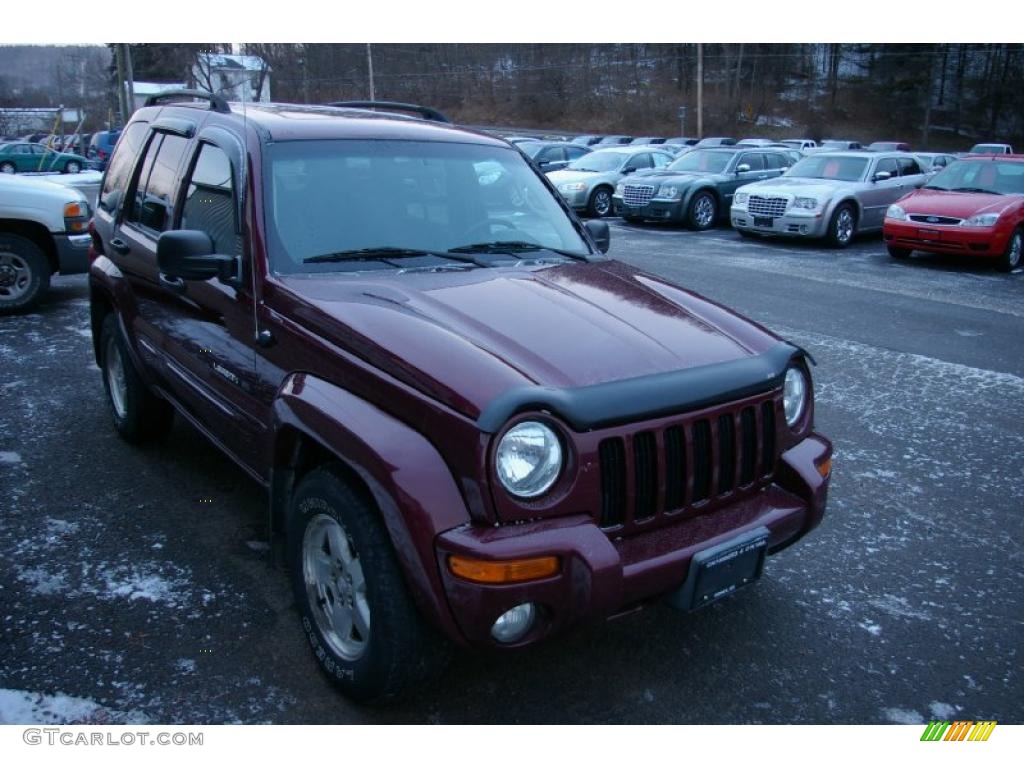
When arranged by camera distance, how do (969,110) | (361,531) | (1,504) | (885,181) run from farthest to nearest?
(969,110), (885,181), (1,504), (361,531)

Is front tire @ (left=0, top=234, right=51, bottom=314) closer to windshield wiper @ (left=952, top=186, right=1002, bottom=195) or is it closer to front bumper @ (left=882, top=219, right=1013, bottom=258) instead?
front bumper @ (left=882, top=219, right=1013, bottom=258)

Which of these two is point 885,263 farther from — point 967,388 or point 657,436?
point 657,436

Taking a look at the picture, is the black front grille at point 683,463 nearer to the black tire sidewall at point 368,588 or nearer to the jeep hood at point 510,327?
the jeep hood at point 510,327

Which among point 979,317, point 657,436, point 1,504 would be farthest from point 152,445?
point 979,317

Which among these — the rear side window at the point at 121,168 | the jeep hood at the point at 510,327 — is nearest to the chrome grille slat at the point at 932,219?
the jeep hood at the point at 510,327

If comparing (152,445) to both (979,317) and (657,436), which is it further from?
(979,317)

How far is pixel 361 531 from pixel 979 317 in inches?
343

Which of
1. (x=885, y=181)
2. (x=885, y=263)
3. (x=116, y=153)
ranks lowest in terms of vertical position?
(x=885, y=263)

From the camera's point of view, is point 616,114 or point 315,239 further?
point 616,114

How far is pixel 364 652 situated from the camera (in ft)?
9.03

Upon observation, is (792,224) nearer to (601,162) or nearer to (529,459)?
(601,162)

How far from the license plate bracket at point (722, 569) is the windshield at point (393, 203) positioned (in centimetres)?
168

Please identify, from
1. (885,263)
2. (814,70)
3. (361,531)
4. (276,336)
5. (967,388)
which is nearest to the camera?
(361,531)

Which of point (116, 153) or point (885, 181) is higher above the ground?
point (116, 153)
